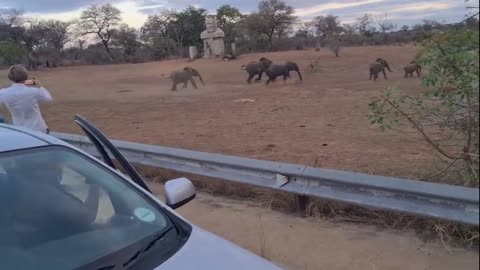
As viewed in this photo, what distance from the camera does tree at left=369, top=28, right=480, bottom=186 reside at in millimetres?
1867

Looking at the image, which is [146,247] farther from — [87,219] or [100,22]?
[100,22]

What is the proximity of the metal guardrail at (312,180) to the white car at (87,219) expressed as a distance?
0.78 meters

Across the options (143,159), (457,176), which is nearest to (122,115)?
(143,159)

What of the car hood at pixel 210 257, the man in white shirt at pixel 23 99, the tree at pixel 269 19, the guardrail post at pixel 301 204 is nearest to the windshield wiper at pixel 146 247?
the car hood at pixel 210 257

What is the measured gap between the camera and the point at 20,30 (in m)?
56.8

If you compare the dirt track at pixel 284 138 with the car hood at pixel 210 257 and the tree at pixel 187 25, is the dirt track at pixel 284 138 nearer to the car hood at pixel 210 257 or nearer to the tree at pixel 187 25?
the car hood at pixel 210 257

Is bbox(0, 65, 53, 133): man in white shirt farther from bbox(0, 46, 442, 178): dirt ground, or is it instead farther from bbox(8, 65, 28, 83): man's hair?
bbox(0, 46, 442, 178): dirt ground

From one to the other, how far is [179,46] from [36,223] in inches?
2097

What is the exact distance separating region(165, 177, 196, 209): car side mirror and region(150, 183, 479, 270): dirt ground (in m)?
1.57

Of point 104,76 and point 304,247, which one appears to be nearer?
point 304,247

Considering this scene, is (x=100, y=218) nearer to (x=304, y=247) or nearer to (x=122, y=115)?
(x=304, y=247)

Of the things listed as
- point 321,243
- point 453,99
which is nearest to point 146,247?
point 453,99

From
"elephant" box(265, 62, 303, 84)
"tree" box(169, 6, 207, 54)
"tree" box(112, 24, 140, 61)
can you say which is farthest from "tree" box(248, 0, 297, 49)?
"elephant" box(265, 62, 303, 84)

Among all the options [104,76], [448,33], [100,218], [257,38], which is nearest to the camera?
[448,33]
